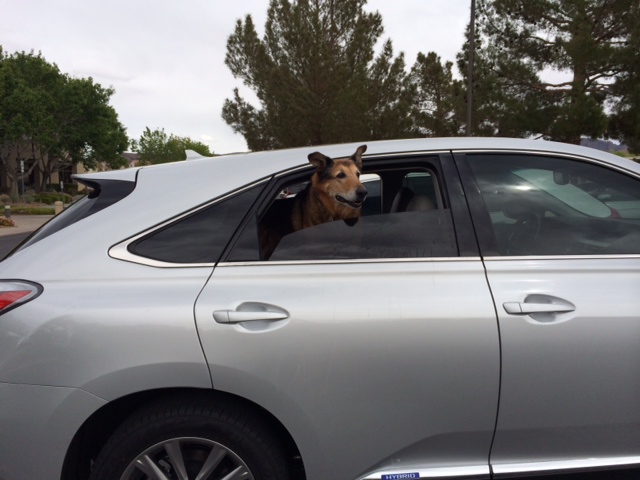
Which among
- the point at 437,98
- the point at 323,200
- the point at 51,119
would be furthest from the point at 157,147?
the point at 323,200

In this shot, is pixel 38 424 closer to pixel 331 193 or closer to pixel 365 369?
pixel 365 369

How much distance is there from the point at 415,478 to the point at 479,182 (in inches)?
48.4

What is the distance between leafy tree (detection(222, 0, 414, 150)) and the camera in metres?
22.9

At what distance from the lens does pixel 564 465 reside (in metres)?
1.94

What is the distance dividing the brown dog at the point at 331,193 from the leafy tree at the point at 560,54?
57.5 ft

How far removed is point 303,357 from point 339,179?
847 mm

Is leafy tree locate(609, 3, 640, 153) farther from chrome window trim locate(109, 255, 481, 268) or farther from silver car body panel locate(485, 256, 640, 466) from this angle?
chrome window trim locate(109, 255, 481, 268)

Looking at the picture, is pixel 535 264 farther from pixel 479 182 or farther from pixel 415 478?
pixel 415 478

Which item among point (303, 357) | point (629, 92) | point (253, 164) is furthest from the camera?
point (629, 92)

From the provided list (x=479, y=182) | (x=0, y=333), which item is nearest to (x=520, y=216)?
(x=479, y=182)

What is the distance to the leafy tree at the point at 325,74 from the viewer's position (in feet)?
75.1

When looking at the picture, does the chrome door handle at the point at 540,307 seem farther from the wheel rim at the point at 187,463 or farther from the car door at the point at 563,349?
the wheel rim at the point at 187,463

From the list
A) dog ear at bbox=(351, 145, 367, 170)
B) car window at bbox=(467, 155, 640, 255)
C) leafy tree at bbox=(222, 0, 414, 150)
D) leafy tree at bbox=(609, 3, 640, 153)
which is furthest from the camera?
leafy tree at bbox=(222, 0, 414, 150)

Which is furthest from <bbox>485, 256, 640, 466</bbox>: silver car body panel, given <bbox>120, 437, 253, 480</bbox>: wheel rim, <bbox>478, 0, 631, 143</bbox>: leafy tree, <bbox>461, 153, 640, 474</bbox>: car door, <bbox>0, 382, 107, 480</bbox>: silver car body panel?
<bbox>478, 0, 631, 143</bbox>: leafy tree
